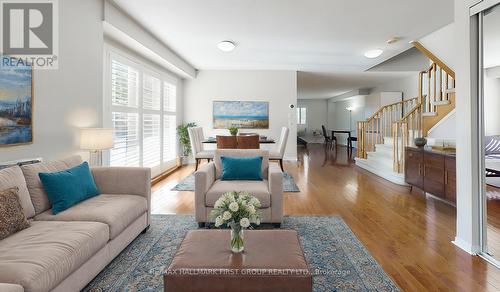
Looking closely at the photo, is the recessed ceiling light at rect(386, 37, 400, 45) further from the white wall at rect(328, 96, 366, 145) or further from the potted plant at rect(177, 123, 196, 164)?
the white wall at rect(328, 96, 366, 145)

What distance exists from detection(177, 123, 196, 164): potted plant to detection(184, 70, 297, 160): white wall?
19.1 inches

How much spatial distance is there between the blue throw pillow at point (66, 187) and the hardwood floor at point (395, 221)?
4.27ft

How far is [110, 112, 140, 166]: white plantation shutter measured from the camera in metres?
4.46

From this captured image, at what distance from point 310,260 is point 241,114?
5.89 m

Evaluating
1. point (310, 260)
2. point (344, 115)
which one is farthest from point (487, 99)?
point (344, 115)

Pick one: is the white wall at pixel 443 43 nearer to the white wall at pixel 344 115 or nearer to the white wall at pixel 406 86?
the white wall at pixel 406 86

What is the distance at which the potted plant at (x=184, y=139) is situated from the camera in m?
7.49

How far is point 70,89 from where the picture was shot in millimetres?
3133

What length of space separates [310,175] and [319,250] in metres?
3.78

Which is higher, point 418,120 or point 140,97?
point 140,97

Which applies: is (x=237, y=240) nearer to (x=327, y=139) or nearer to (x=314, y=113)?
(x=327, y=139)

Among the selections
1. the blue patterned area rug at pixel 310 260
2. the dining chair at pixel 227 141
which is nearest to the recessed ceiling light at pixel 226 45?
the dining chair at pixel 227 141

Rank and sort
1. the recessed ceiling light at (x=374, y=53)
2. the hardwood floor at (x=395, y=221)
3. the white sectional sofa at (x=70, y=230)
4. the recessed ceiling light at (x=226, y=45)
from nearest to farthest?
the white sectional sofa at (x=70, y=230) → the hardwood floor at (x=395, y=221) → the recessed ceiling light at (x=226, y=45) → the recessed ceiling light at (x=374, y=53)

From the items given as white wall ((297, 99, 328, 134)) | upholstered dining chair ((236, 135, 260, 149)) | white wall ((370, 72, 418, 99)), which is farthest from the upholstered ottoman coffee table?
white wall ((297, 99, 328, 134))
